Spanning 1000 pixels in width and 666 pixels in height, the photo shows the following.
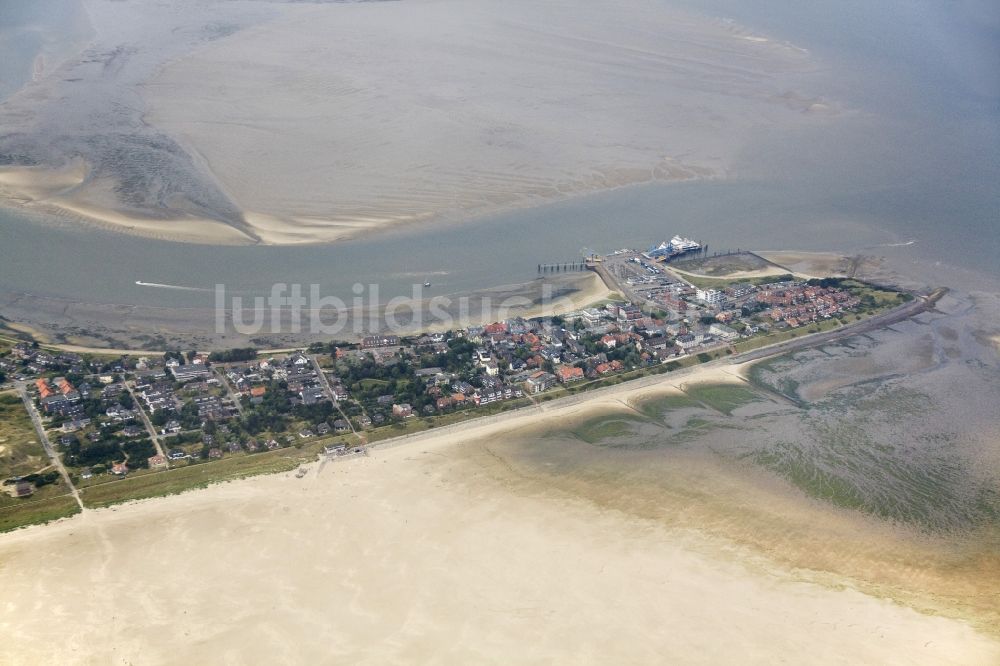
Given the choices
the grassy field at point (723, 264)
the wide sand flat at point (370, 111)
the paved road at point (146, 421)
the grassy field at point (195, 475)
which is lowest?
the grassy field at point (195, 475)

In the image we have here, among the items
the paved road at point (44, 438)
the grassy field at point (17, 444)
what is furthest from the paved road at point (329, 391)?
the grassy field at point (17, 444)

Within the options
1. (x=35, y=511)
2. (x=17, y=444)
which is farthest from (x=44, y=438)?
(x=35, y=511)

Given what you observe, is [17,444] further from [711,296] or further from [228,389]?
[711,296]

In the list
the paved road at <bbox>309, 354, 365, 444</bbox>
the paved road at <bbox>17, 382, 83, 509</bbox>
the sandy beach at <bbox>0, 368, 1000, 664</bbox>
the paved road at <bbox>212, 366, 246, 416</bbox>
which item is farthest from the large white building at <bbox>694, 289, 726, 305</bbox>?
the paved road at <bbox>17, 382, 83, 509</bbox>

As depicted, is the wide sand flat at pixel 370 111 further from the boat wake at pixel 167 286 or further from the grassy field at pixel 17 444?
the grassy field at pixel 17 444

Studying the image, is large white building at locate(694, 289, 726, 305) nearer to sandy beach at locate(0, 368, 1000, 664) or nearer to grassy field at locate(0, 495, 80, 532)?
sandy beach at locate(0, 368, 1000, 664)

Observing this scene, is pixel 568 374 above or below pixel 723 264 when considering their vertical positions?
below
